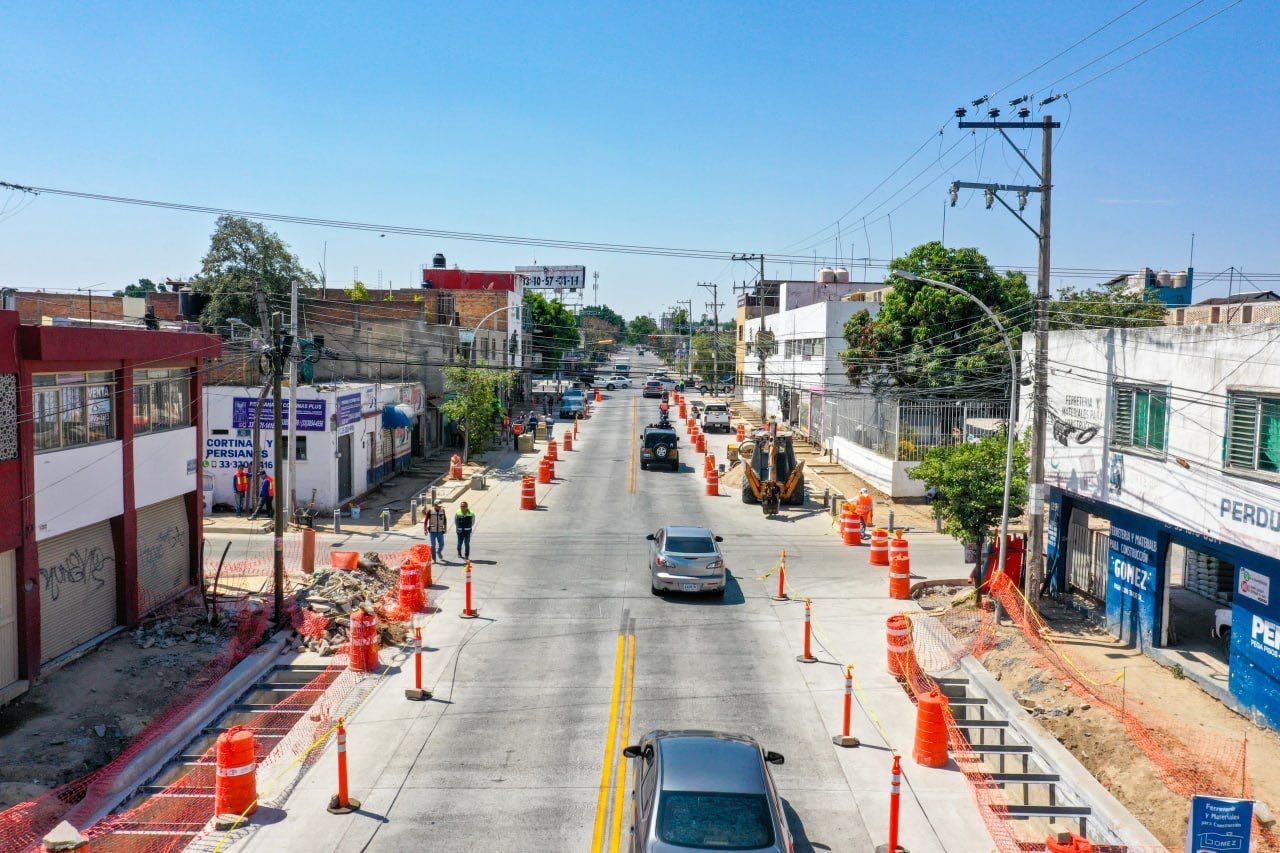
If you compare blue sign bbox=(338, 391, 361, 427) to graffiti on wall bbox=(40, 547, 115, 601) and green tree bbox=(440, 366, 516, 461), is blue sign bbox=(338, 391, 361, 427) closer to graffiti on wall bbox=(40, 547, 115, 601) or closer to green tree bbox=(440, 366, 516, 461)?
green tree bbox=(440, 366, 516, 461)

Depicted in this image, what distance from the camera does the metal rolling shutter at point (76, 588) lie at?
16281 millimetres

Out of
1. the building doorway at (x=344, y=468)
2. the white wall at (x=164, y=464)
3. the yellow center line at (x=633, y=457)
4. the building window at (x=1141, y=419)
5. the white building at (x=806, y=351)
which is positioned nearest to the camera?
the building window at (x=1141, y=419)

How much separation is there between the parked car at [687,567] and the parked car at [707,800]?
10501mm

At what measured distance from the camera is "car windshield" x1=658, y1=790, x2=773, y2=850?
346 inches

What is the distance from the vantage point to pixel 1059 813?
11.4 m

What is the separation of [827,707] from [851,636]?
419 cm

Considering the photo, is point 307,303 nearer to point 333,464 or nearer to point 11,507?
point 333,464

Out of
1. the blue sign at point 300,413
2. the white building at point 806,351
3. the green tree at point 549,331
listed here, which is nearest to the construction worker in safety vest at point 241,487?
the blue sign at point 300,413

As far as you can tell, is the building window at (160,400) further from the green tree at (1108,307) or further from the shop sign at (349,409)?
the green tree at (1108,307)

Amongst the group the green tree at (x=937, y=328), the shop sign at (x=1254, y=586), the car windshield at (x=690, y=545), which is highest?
the green tree at (x=937, y=328)

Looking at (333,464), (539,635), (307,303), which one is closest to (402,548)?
(333,464)

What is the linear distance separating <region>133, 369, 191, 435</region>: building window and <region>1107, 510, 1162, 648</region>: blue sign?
753 inches

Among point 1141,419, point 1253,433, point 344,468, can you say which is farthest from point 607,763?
point 344,468

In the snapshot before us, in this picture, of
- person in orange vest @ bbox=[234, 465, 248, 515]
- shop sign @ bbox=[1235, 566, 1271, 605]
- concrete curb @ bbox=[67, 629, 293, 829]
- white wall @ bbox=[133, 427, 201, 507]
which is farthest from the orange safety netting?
person in orange vest @ bbox=[234, 465, 248, 515]
